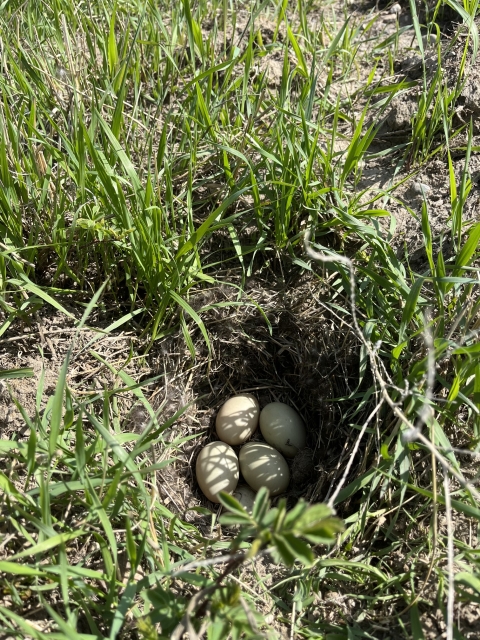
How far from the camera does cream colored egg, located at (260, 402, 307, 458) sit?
7.48ft

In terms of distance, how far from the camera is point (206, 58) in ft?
8.57

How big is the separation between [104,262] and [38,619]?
1.10 metres

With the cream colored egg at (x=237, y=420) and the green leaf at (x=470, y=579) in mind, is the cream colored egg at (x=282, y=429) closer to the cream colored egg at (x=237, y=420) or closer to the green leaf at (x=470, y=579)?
the cream colored egg at (x=237, y=420)

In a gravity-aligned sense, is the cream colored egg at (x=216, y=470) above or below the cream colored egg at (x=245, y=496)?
above

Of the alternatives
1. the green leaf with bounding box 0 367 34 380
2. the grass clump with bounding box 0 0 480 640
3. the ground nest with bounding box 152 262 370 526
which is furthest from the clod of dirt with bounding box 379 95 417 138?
the green leaf with bounding box 0 367 34 380

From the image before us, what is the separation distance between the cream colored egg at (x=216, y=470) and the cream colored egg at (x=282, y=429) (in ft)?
0.52

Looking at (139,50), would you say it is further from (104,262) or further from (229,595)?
(229,595)

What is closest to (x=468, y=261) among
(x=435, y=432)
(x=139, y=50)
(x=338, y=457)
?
(x=435, y=432)

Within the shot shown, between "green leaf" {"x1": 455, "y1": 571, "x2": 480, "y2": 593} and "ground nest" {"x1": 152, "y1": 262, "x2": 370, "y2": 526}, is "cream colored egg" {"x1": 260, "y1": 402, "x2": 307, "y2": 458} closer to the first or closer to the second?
"ground nest" {"x1": 152, "y1": 262, "x2": 370, "y2": 526}

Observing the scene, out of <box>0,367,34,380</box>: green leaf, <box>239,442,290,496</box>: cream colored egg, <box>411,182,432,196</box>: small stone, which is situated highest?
<box>411,182,432,196</box>: small stone

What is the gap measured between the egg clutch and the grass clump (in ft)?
0.28

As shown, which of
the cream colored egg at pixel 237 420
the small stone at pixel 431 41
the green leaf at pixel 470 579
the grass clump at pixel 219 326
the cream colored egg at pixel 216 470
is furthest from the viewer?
the small stone at pixel 431 41

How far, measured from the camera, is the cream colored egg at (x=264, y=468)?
2188mm

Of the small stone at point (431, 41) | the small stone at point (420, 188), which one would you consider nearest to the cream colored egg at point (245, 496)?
the small stone at point (420, 188)
